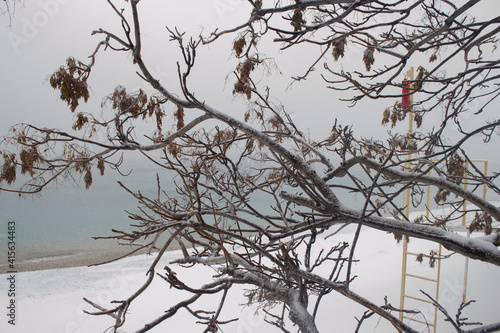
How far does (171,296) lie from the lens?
22.8 ft

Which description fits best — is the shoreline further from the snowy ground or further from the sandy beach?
the snowy ground

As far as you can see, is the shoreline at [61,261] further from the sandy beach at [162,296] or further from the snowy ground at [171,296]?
the snowy ground at [171,296]

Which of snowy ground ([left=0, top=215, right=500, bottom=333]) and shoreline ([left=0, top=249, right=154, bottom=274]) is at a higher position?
shoreline ([left=0, top=249, right=154, bottom=274])

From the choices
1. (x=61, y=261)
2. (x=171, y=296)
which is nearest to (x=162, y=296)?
(x=171, y=296)

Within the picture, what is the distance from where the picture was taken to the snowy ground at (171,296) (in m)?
5.78

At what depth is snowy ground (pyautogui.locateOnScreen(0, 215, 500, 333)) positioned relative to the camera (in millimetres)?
5781

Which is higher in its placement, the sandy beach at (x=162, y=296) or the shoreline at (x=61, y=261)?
the shoreline at (x=61, y=261)

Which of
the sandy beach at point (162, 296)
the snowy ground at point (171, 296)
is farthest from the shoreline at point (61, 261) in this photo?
the snowy ground at point (171, 296)

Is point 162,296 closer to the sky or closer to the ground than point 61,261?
closer to the ground

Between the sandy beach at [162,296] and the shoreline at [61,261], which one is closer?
the sandy beach at [162,296]

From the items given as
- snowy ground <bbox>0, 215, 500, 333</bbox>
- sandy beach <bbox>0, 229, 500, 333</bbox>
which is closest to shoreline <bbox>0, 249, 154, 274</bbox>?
sandy beach <bbox>0, 229, 500, 333</bbox>

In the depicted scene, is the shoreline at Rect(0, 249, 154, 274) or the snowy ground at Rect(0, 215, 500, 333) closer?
the snowy ground at Rect(0, 215, 500, 333)

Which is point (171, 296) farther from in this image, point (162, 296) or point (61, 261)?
point (61, 261)

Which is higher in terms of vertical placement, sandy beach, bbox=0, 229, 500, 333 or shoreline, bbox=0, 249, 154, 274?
shoreline, bbox=0, 249, 154, 274
